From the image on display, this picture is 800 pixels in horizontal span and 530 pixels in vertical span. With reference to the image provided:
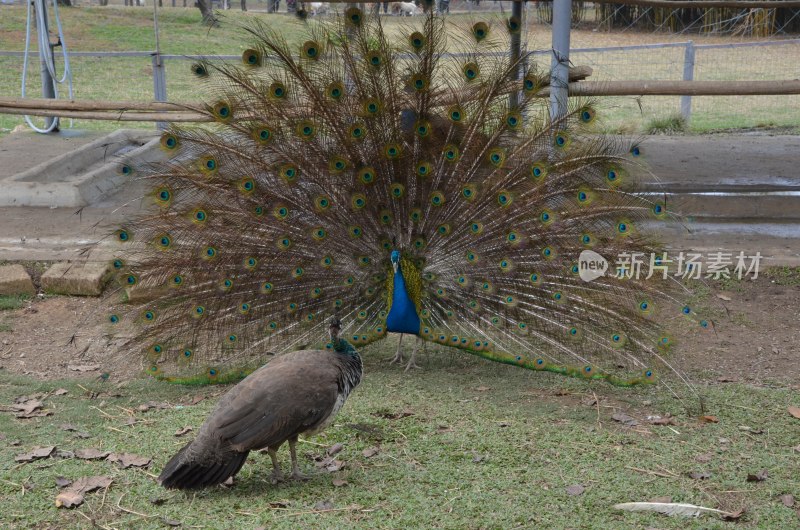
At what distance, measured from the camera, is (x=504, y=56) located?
5.86 metres

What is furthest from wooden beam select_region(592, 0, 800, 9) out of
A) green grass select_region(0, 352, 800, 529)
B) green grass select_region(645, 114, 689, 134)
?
green grass select_region(0, 352, 800, 529)

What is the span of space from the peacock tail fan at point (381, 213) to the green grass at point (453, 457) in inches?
13.9

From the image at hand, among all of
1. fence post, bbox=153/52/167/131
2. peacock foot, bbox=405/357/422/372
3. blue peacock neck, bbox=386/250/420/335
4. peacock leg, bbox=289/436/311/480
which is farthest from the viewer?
fence post, bbox=153/52/167/131

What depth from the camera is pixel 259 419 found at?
410 centimetres

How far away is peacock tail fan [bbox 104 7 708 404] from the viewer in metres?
5.73

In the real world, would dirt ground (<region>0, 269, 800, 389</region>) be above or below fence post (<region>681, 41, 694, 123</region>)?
below

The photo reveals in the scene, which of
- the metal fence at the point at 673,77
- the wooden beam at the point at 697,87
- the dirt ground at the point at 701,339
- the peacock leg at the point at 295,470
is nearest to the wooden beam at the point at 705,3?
the wooden beam at the point at 697,87

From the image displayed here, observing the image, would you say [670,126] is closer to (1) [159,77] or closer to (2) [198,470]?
(1) [159,77]

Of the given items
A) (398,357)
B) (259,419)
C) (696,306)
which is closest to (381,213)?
(398,357)

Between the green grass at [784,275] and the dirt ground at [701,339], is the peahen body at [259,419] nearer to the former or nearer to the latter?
A: the dirt ground at [701,339]

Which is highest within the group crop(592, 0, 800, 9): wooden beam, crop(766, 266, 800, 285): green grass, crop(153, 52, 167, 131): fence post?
crop(592, 0, 800, 9): wooden beam

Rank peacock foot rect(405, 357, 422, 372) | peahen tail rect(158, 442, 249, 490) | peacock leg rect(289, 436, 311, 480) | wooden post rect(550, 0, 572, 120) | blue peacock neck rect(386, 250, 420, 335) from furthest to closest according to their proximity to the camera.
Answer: wooden post rect(550, 0, 572, 120)
peacock foot rect(405, 357, 422, 372)
blue peacock neck rect(386, 250, 420, 335)
peacock leg rect(289, 436, 311, 480)
peahen tail rect(158, 442, 249, 490)

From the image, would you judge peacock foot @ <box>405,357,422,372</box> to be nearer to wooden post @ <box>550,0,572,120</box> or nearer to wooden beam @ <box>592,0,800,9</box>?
wooden post @ <box>550,0,572,120</box>

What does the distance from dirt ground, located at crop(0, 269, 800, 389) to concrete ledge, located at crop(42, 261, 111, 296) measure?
0.08m
